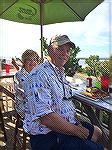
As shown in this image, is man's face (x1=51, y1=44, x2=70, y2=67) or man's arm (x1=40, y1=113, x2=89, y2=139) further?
man's face (x1=51, y1=44, x2=70, y2=67)

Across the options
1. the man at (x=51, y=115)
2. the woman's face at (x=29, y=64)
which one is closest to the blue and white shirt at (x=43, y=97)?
the man at (x=51, y=115)

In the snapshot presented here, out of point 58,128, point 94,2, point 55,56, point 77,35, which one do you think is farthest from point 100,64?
point 58,128

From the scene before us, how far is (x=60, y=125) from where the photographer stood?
134 cm

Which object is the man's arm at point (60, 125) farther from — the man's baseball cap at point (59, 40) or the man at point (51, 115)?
the man's baseball cap at point (59, 40)

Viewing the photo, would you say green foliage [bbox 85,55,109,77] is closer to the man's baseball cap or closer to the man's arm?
the man's baseball cap

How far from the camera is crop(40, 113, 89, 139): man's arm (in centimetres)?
132

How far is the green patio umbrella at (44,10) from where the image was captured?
306 cm

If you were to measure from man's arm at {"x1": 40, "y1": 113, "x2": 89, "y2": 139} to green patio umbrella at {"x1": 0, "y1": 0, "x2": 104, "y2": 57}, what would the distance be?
1.90m

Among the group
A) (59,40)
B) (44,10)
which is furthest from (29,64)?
(44,10)

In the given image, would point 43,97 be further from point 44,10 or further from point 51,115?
point 44,10

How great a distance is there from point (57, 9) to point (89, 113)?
165cm

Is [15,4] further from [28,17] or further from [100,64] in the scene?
[100,64]

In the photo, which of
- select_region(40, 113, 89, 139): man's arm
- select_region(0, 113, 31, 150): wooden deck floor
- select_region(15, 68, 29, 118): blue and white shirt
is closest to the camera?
select_region(40, 113, 89, 139): man's arm

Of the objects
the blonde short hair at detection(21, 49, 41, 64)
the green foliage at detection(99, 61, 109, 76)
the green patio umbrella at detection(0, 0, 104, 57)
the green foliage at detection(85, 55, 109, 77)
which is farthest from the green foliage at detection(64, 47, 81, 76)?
the green patio umbrella at detection(0, 0, 104, 57)
